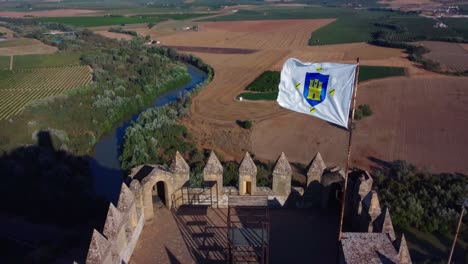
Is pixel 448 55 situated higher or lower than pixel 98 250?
lower

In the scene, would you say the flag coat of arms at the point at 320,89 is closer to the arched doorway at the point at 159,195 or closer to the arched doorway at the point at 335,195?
the arched doorway at the point at 335,195

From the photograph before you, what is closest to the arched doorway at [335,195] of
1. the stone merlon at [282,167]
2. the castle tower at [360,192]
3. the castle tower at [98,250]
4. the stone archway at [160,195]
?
the castle tower at [360,192]

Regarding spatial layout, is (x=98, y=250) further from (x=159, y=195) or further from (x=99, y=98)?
(x=99, y=98)

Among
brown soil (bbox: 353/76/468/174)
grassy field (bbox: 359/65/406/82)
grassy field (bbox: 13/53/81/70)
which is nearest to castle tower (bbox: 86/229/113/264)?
brown soil (bbox: 353/76/468/174)

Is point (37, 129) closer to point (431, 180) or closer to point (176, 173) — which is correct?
point (176, 173)

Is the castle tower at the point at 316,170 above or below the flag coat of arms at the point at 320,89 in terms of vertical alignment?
below

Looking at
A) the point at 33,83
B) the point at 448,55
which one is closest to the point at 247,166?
the point at 33,83
